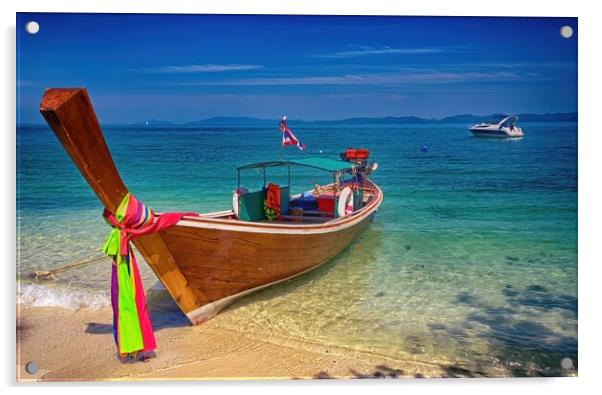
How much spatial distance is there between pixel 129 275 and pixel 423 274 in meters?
3.55

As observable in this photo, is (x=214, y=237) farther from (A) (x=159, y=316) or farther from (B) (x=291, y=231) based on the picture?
(A) (x=159, y=316)

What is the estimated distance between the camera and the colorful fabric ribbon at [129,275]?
388cm

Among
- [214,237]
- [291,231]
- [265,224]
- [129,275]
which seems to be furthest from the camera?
[291,231]

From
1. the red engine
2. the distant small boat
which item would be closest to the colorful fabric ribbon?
the red engine

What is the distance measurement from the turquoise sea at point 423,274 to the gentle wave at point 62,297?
0.02 m

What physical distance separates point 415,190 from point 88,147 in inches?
364

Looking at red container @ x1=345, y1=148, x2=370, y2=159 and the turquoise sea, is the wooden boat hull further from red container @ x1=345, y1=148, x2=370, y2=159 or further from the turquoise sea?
red container @ x1=345, y1=148, x2=370, y2=159

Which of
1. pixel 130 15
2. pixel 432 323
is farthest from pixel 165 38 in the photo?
pixel 432 323

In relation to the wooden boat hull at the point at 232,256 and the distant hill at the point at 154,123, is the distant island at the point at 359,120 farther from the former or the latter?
the wooden boat hull at the point at 232,256

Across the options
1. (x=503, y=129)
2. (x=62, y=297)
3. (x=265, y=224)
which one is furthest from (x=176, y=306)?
(x=503, y=129)

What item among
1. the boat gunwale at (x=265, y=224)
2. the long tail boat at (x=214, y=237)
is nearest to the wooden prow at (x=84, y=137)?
the long tail boat at (x=214, y=237)

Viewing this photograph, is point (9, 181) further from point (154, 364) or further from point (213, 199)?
point (213, 199)

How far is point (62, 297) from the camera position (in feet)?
18.8

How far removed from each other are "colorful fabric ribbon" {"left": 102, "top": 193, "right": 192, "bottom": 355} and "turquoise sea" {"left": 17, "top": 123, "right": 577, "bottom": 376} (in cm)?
101
